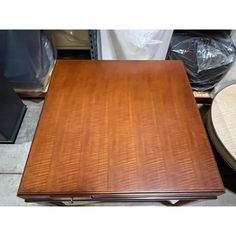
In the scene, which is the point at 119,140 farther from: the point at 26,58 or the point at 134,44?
the point at 26,58

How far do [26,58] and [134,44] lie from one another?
55 centimetres

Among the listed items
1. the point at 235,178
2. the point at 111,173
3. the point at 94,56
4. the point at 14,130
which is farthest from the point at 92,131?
the point at 235,178

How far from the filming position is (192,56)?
111 cm

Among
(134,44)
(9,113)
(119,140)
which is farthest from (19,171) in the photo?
(134,44)

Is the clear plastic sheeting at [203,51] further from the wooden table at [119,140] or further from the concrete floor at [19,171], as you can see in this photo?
the concrete floor at [19,171]

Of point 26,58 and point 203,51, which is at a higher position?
point 203,51

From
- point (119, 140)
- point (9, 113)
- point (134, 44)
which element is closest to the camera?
point (119, 140)

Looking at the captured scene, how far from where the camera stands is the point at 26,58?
1137 millimetres

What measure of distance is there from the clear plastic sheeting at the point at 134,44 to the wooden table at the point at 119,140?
0.76 feet

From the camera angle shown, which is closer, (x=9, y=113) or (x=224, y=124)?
(x=224, y=124)

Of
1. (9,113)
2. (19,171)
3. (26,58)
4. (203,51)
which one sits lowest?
(19,171)
